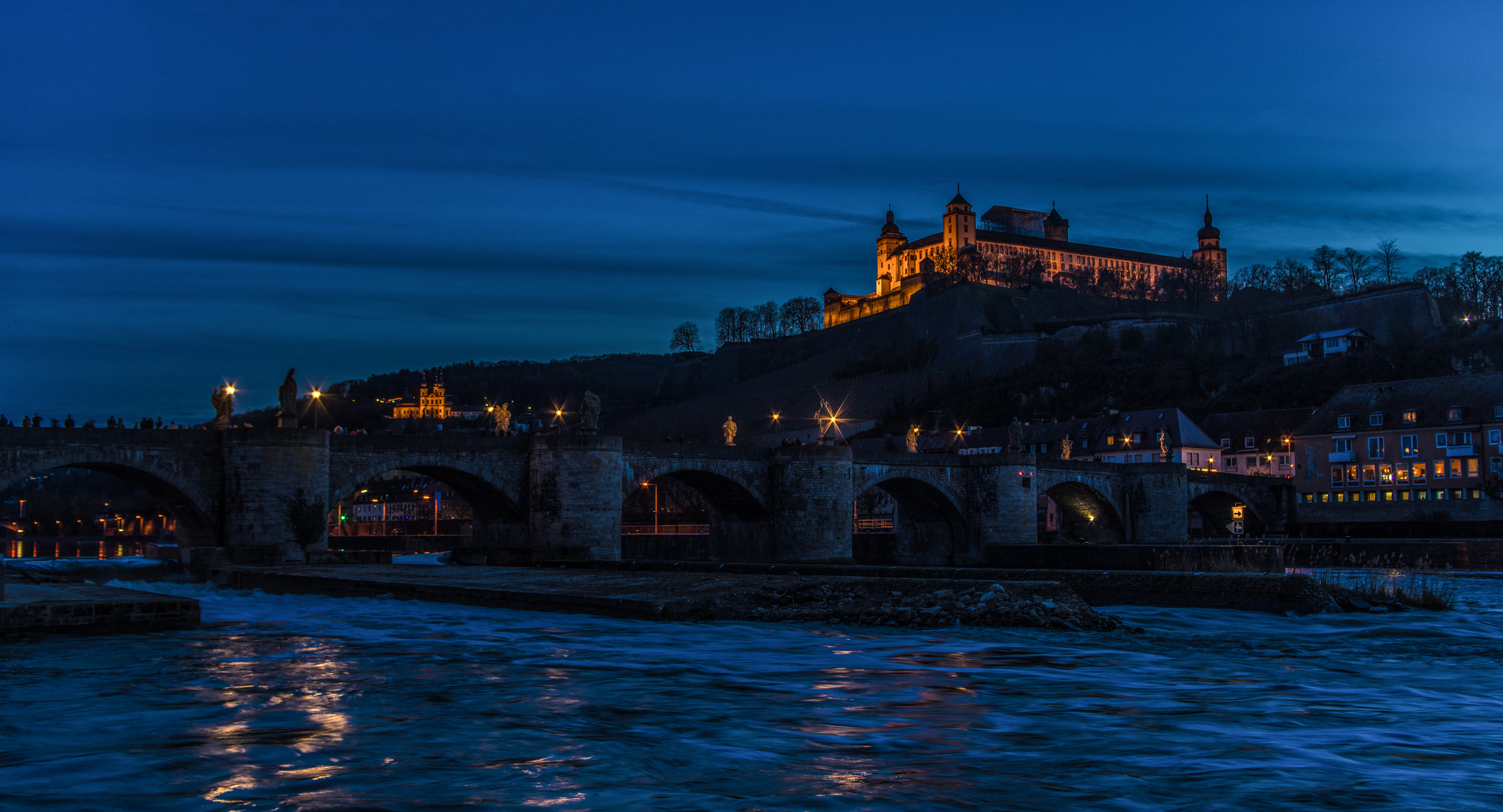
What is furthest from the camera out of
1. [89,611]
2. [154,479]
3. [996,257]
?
[996,257]

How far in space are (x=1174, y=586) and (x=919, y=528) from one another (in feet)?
97.5

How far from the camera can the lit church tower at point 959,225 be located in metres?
163

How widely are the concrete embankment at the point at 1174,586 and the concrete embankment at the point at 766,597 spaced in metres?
1.71

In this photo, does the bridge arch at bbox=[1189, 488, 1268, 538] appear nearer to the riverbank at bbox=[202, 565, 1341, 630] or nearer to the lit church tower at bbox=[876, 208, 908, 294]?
the riverbank at bbox=[202, 565, 1341, 630]

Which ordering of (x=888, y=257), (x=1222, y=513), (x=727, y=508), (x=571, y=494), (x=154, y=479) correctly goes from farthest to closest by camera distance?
(x=888, y=257) → (x=1222, y=513) → (x=727, y=508) → (x=571, y=494) → (x=154, y=479)

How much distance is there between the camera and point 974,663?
50.1 ft

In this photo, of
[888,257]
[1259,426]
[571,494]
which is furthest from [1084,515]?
[888,257]

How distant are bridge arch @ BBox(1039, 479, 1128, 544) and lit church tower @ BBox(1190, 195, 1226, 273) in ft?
408

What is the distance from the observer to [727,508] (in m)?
45.2

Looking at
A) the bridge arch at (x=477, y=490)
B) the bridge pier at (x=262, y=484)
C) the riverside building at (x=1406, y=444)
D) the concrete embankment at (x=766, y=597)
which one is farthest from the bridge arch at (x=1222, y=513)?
the bridge pier at (x=262, y=484)

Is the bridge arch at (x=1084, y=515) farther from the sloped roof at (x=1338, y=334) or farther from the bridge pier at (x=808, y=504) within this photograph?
the sloped roof at (x=1338, y=334)

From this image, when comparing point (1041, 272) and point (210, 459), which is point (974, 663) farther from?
point (1041, 272)

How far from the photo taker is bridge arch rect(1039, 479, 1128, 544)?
5831 centimetres

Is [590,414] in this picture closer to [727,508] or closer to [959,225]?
[727,508]
